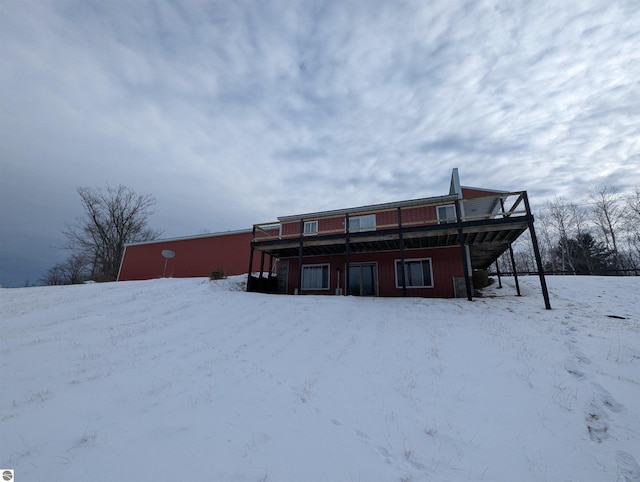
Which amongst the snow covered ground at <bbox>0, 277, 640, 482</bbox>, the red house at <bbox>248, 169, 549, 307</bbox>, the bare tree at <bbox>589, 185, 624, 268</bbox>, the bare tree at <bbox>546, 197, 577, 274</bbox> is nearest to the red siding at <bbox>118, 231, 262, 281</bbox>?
the red house at <bbox>248, 169, 549, 307</bbox>

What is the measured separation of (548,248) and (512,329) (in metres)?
40.4

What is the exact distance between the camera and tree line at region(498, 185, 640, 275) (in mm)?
31438

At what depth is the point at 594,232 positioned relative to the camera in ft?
110

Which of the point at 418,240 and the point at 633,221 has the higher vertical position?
the point at 633,221

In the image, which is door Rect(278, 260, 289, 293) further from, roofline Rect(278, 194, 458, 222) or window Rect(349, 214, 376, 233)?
window Rect(349, 214, 376, 233)

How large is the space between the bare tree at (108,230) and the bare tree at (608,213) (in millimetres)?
59987

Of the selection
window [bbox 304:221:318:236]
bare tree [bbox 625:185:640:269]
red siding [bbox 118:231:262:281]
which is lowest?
red siding [bbox 118:231:262:281]

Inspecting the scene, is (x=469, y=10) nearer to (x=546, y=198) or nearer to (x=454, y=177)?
(x=454, y=177)

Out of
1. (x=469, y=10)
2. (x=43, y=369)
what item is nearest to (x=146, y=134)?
(x=43, y=369)

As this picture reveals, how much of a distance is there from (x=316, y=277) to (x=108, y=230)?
31.7 m

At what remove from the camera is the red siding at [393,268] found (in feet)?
46.6

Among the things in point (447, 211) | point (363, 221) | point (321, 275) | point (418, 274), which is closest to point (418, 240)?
point (418, 274)

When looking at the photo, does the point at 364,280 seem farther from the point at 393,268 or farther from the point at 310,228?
the point at 310,228

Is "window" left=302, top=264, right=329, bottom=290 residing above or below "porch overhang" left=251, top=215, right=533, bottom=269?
below
